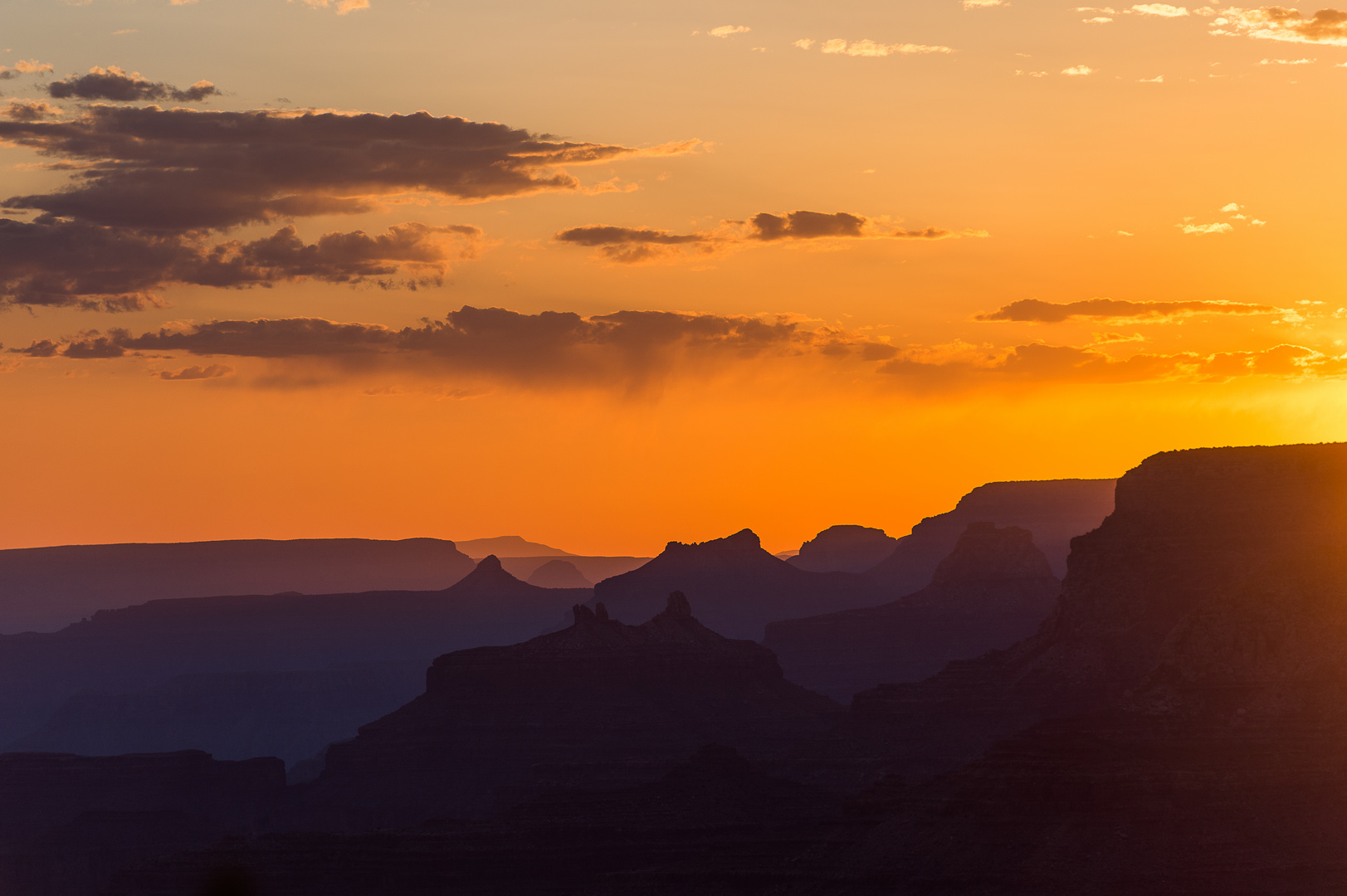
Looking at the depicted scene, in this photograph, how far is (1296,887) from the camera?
134 m

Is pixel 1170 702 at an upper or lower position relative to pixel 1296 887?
upper

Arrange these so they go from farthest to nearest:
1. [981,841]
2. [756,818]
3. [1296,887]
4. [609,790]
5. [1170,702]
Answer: [609,790], [756,818], [1170,702], [981,841], [1296,887]

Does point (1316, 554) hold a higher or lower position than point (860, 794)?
higher

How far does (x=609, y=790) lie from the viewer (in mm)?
194500

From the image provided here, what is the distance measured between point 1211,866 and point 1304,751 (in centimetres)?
1827

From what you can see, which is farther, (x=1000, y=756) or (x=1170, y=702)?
(x=1170, y=702)

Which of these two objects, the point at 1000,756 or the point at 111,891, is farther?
the point at 111,891

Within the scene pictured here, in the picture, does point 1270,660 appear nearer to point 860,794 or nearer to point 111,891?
point 860,794

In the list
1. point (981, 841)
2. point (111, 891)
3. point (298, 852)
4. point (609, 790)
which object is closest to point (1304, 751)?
point (981, 841)

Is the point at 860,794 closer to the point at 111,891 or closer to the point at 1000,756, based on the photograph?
the point at 1000,756

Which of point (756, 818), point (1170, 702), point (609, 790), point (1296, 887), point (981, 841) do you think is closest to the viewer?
point (1296, 887)

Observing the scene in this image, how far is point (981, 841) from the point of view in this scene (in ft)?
472

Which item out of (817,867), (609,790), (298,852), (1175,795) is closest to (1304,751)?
(1175,795)

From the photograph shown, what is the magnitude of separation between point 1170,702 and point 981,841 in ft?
85.1
